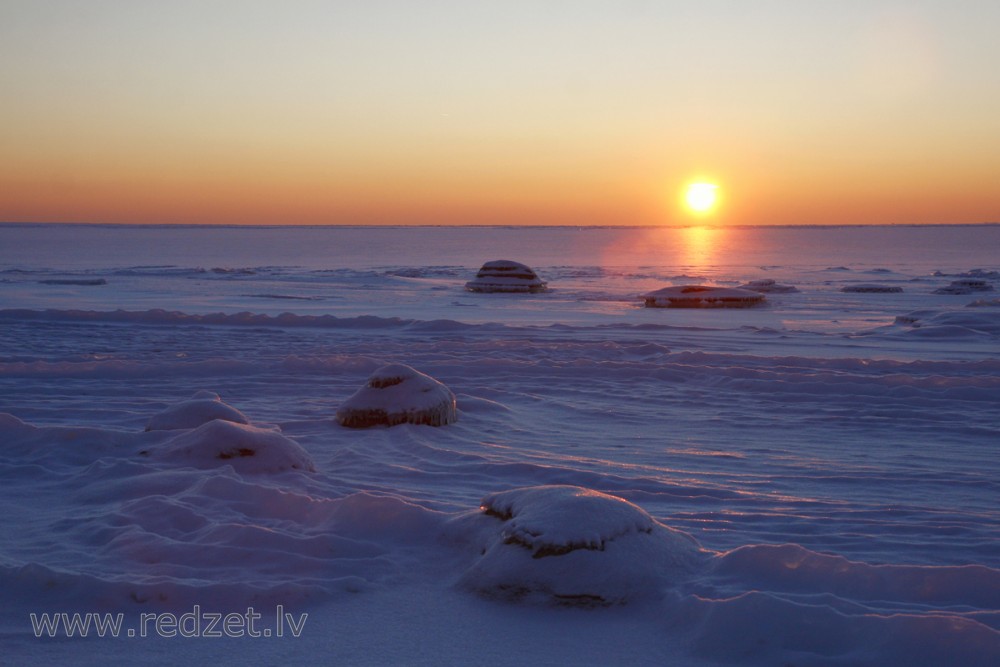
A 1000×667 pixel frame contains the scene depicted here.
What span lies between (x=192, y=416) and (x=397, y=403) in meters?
1.66

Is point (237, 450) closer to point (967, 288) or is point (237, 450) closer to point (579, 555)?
point (579, 555)

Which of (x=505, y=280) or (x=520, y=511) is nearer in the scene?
(x=520, y=511)

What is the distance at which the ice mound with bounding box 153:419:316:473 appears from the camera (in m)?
5.86

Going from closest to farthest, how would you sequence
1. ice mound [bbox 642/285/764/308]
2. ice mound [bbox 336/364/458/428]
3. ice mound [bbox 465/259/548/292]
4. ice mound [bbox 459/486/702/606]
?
ice mound [bbox 459/486/702/606], ice mound [bbox 336/364/458/428], ice mound [bbox 642/285/764/308], ice mound [bbox 465/259/548/292]

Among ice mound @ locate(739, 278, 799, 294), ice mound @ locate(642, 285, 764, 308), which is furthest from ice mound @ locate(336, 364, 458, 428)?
ice mound @ locate(739, 278, 799, 294)

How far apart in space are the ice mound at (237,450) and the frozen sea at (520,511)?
2 cm

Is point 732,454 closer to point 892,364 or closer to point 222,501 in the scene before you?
point 222,501

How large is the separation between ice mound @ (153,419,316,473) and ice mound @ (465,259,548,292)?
800 inches

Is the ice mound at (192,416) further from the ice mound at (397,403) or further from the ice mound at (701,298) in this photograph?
the ice mound at (701,298)

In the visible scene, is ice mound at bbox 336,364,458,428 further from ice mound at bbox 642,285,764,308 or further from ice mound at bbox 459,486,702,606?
ice mound at bbox 642,285,764,308

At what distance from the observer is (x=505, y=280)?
88.0 feet

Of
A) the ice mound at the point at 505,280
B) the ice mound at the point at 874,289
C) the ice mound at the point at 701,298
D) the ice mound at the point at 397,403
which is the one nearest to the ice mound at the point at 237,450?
the ice mound at the point at 397,403

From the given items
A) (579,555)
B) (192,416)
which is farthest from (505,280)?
(579,555)

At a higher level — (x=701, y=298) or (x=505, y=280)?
(x=505, y=280)
